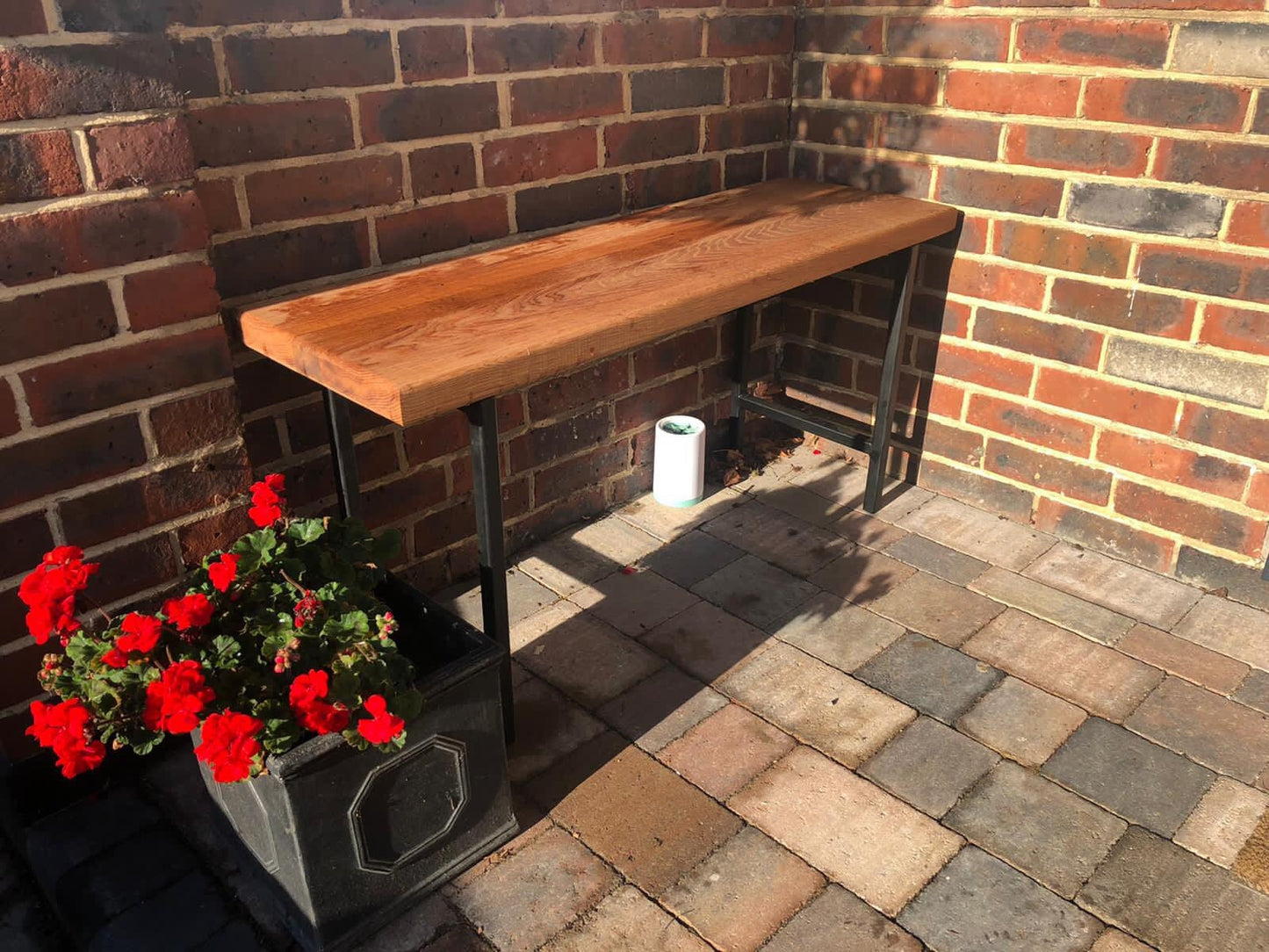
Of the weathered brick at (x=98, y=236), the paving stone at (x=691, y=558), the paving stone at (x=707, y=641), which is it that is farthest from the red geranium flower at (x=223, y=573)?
the paving stone at (x=691, y=558)

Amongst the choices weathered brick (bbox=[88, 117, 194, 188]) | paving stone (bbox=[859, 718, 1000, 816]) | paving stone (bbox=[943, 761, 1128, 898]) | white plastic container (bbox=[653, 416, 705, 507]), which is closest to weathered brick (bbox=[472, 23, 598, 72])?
weathered brick (bbox=[88, 117, 194, 188])

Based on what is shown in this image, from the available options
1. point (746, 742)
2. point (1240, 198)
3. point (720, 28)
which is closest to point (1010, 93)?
point (1240, 198)

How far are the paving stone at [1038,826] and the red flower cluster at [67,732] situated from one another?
1475 millimetres

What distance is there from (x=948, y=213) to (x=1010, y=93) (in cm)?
32

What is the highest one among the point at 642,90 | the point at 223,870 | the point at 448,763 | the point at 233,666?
the point at 642,90

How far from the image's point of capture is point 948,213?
273cm

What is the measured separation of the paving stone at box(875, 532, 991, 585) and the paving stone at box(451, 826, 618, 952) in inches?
51.3

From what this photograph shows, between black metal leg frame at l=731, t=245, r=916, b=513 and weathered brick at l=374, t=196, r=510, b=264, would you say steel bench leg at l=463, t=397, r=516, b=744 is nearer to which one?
weathered brick at l=374, t=196, r=510, b=264

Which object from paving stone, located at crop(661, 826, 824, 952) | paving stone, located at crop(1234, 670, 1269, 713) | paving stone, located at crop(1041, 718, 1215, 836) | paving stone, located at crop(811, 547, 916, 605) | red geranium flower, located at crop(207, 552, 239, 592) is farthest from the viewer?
paving stone, located at crop(811, 547, 916, 605)

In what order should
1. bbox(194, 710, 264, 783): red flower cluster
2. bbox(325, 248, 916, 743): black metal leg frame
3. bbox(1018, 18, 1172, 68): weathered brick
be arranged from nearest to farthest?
bbox(194, 710, 264, 783): red flower cluster < bbox(325, 248, 916, 743): black metal leg frame < bbox(1018, 18, 1172, 68): weathered brick

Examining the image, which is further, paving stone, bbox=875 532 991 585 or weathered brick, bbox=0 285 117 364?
paving stone, bbox=875 532 991 585

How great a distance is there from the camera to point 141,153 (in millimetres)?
1668

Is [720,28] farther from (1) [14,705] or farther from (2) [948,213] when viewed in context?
(1) [14,705]

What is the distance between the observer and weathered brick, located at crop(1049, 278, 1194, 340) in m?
2.48
